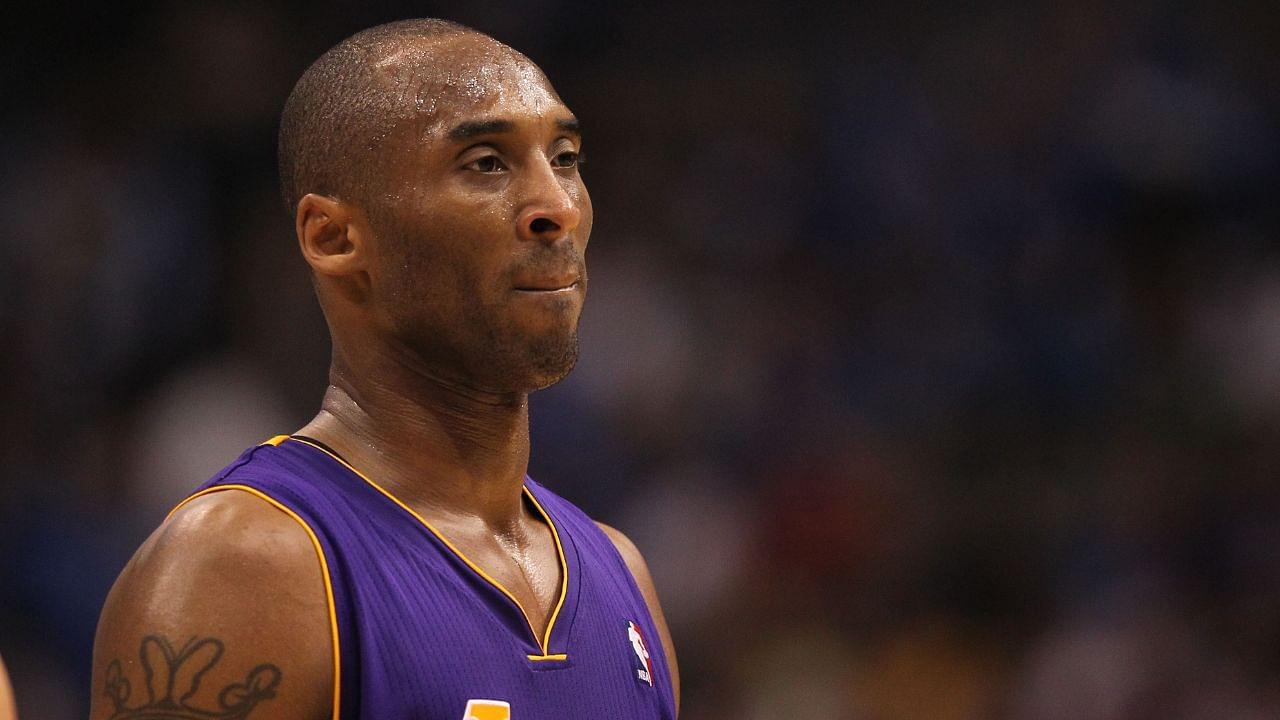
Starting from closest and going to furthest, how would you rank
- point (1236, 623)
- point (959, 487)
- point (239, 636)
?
1. point (239, 636)
2. point (1236, 623)
3. point (959, 487)

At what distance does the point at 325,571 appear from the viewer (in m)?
2.52

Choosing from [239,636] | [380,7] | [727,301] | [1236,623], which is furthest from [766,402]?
[239,636]

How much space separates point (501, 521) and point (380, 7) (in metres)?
7.50

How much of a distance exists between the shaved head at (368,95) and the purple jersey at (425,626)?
472 millimetres

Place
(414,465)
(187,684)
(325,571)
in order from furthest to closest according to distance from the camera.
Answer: (414,465) < (325,571) < (187,684)

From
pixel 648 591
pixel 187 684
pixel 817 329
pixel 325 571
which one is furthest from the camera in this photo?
pixel 817 329

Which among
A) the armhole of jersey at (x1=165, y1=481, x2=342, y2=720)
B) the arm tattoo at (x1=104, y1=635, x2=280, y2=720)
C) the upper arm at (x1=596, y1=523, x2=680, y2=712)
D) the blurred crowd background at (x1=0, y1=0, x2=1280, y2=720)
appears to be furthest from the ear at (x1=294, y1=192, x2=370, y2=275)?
the blurred crowd background at (x1=0, y1=0, x2=1280, y2=720)

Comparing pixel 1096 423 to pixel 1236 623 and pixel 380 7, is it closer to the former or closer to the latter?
A: pixel 1236 623

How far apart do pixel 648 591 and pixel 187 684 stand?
119 cm

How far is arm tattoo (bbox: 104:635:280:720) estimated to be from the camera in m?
2.36

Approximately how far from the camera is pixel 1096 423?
8.48m

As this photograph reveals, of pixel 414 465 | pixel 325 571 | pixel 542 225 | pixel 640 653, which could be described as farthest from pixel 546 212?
pixel 640 653

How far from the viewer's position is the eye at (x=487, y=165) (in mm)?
2785

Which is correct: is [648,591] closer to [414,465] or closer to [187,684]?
[414,465]
